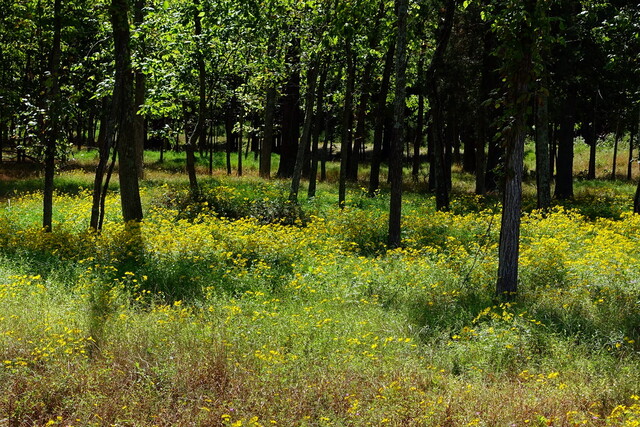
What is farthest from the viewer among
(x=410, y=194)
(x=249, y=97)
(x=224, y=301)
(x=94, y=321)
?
(x=410, y=194)

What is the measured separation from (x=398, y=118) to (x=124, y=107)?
227 inches

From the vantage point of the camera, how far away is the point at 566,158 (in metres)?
21.5

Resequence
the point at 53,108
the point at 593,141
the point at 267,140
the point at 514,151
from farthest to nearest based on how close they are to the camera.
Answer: the point at 593,141 → the point at 267,140 → the point at 53,108 → the point at 514,151

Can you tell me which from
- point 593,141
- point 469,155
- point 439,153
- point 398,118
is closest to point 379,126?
point 439,153

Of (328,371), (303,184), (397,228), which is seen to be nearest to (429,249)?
(397,228)

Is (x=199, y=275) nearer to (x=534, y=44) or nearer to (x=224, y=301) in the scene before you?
(x=224, y=301)

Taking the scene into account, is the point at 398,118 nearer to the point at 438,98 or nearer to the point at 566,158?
the point at 438,98

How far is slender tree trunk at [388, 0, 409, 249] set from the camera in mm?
10773

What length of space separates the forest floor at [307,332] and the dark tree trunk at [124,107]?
1.50 m

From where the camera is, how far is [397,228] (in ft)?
38.5

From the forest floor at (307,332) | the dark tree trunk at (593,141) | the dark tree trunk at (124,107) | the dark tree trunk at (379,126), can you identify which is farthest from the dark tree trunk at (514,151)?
the dark tree trunk at (593,141)

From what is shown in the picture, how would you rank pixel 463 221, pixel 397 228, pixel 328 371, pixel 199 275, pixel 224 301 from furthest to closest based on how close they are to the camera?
pixel 463 221 < pixel 397 228 < pixel 199 275 < pixel 224 301 < pixel 328 371

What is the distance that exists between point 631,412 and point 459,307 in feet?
9.67

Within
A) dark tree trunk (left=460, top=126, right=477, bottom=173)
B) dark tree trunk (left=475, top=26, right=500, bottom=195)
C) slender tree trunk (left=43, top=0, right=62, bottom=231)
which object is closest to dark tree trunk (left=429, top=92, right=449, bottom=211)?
dark tree trunk (left=475, top=26, right=500, bottom=195)
